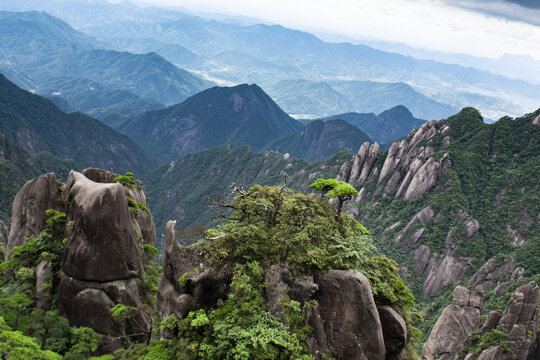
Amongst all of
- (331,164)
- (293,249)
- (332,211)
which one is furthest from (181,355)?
(331,164)

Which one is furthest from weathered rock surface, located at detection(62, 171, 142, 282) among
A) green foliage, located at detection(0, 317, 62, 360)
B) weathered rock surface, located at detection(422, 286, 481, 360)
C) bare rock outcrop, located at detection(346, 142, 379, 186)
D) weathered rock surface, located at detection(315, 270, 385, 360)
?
bare rock outcrop, located at detection(346, 142, 379, 186)

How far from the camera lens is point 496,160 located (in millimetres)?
93812

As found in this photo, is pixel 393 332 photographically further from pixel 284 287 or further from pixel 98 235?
pixel 98 235

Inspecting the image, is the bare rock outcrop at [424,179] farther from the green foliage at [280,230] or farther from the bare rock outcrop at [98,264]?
the bare rock outcrop at [98,264]

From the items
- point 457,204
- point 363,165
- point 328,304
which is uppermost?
point 328,304

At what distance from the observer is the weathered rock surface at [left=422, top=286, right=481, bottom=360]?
45188 mm

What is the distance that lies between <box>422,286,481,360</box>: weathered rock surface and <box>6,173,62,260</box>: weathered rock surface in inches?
1836

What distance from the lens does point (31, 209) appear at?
28.6 meters

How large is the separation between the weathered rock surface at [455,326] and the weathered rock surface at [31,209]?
46629 mm

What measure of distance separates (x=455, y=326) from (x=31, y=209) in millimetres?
52267

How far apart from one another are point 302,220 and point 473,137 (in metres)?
102

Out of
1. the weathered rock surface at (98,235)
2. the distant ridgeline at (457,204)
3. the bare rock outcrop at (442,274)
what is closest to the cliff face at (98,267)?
the weathered rock surface at (98,235)

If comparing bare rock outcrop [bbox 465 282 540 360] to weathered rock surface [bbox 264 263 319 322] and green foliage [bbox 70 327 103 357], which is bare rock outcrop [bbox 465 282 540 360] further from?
green foliage [bbox 70 327 103 357]

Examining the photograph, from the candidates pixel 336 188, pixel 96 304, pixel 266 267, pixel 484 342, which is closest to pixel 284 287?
pixel 266 267
